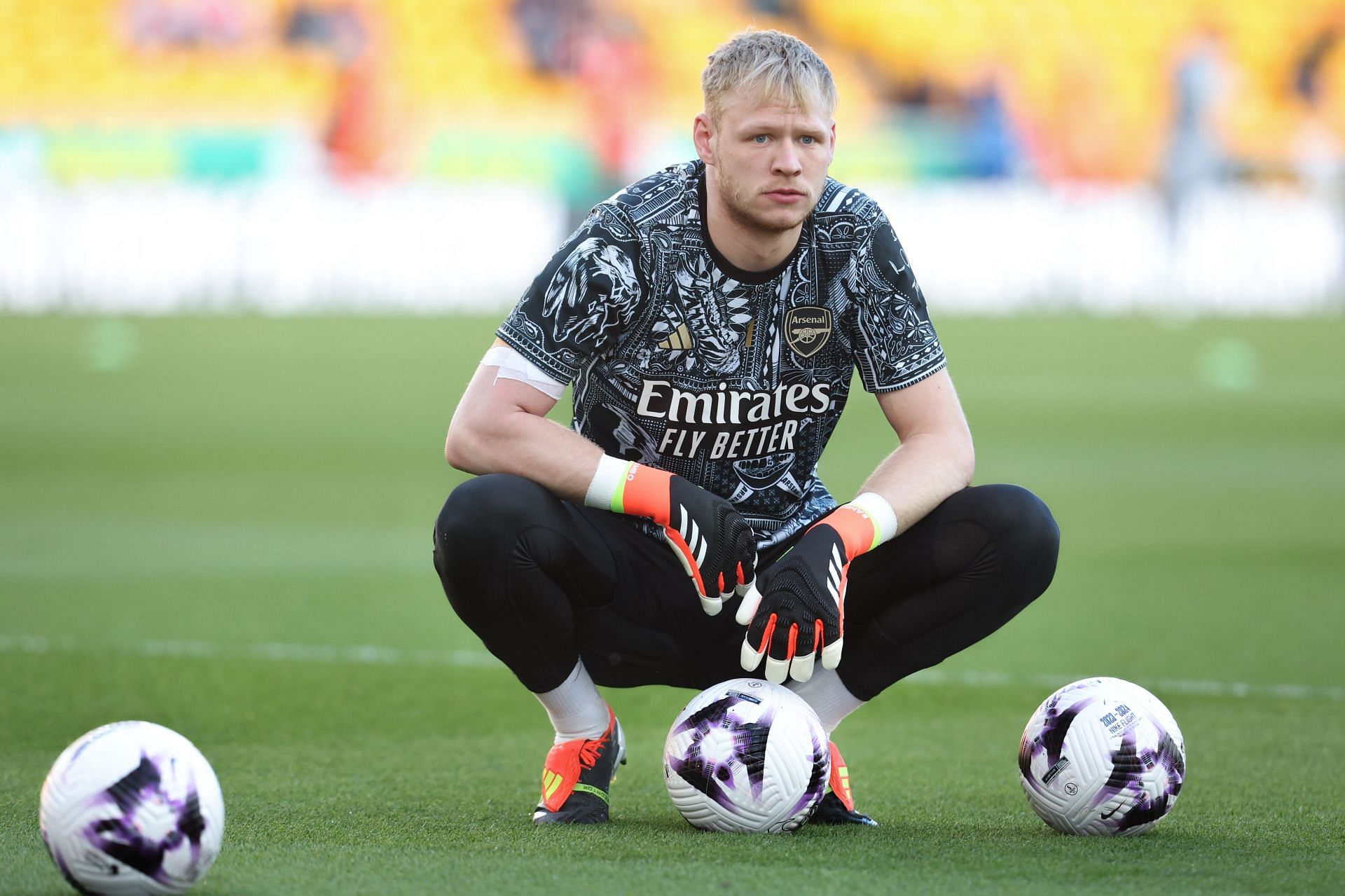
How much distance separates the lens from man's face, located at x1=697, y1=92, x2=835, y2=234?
3.67m

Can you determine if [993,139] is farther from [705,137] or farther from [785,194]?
[785,194]

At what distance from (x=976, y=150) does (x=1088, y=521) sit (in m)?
16.8

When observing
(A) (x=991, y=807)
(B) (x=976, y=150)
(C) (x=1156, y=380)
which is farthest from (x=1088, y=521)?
(B) (x=976, y=150)

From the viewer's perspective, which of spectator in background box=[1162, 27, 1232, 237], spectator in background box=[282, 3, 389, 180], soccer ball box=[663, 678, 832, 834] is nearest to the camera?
soccer ball box=[663, 678, 832, 834]

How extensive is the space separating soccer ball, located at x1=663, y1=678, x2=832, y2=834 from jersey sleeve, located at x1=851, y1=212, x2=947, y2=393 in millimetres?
858

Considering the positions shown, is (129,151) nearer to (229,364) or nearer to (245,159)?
(245,159)

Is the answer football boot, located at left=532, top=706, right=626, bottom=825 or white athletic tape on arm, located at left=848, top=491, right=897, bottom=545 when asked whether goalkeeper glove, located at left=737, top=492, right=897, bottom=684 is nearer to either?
white athletic tape on arm, located at left=848, top=491, right=897, bottom=545

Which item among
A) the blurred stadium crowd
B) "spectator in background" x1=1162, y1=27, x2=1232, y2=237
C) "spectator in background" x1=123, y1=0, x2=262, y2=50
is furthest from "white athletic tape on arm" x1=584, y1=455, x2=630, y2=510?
"spectator in background" x1=123, y1=0, x2=262, y2=50

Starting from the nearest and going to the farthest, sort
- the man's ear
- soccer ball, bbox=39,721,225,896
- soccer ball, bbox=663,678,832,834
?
1. soccer ball, bbox=39,721,225,896
2. soccer ball, bbox=663,678,832,834
3. the man's ear

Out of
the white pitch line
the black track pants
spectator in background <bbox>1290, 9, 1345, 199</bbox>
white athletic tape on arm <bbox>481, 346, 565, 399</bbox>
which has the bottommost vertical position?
the white pitch line

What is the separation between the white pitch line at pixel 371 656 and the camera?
5422 millimetres

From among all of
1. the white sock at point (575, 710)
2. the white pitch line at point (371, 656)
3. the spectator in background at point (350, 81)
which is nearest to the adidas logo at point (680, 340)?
the white sock at point (575, 710)

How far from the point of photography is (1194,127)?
77.1 ft

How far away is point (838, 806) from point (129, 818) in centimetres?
149
